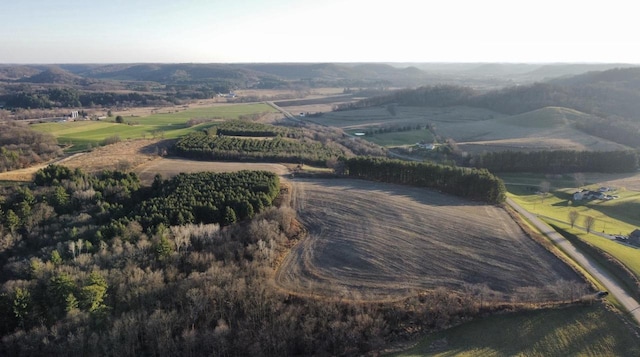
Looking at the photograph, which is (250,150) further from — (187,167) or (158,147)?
(158,147)

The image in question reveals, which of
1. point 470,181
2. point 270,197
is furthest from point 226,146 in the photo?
point 470,181

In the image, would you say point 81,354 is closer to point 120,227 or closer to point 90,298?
point 90,298

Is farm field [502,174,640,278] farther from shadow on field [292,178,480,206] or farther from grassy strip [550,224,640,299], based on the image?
shadow on field [292,178,480,206]

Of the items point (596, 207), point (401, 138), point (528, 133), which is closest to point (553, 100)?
point (528, 133)

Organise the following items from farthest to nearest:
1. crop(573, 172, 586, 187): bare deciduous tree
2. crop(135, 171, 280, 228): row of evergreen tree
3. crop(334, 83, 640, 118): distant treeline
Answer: crop(334, 83, 640, 118): distant treeline < crop(573, 172, 586, 187): bare deciduous tree < crop(135, 171, 280, 228): row of evergreen tree

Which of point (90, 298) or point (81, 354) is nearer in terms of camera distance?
point (81, 354)

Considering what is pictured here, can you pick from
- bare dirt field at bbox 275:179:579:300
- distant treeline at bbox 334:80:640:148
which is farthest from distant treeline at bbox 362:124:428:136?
bare dirt field at bbox 275:179:579:300

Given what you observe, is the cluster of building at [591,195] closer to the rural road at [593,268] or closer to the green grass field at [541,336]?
the rural road at [593,268]

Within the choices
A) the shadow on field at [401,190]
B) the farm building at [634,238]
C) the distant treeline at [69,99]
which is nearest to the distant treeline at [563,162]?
the shadow on field at [401,190]
